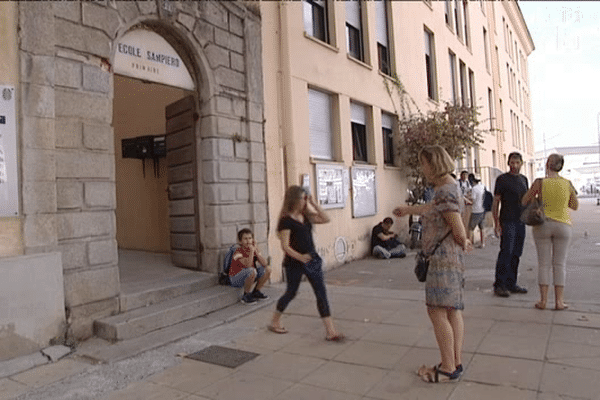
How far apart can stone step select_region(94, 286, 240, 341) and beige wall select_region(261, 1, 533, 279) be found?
164 cm

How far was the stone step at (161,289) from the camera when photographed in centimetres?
511

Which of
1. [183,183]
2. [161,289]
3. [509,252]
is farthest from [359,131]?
[161,289]

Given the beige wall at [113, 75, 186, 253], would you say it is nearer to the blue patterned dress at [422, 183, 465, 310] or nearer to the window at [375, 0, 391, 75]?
the window at [375, 0, 391, 75]

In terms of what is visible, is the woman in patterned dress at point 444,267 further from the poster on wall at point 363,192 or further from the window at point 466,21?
the window at point 466,21

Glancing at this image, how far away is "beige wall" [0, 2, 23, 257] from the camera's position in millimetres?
4172

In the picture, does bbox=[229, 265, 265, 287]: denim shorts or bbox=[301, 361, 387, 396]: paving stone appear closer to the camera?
A: bbox=[301, 361, 387, 396]: paving stone

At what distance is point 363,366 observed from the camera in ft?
12.5

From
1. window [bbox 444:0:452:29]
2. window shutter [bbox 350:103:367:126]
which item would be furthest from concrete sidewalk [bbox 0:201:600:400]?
window [bbox 444:0:452:29]

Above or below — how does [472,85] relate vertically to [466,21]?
below

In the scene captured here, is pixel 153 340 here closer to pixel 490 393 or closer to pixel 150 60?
pixel 490 393

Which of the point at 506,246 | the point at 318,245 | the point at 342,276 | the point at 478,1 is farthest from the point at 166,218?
the point at 478,1

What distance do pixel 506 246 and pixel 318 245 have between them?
11.5ft

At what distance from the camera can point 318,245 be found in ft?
27.8

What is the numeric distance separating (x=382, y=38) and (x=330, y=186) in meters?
5.17
